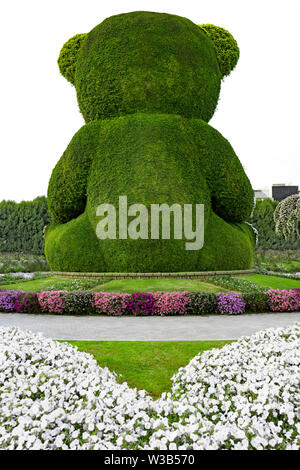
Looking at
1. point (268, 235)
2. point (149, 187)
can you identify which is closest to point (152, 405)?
point (149, 187)

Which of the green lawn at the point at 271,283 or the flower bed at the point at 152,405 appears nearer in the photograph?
the flower bed at the point at 152,405

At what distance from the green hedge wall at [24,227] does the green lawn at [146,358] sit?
22.6 m

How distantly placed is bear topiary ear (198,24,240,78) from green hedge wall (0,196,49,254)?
1626 cm

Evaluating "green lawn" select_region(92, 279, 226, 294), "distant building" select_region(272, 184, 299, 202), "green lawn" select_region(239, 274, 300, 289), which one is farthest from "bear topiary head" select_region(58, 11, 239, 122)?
"distant building" select_region(272, 184, 299, 202)

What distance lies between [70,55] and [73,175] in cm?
619

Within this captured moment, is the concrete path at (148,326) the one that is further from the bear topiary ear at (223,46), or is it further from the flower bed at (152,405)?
the bear topiary ear at (223,46)

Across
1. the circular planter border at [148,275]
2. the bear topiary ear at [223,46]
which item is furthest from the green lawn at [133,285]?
the bear topiary ear at [223,46]

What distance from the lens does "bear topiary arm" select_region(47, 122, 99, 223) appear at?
1486cm

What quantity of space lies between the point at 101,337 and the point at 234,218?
9.83 m

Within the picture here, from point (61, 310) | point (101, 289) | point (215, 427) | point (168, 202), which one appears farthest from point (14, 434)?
point (168, 202)

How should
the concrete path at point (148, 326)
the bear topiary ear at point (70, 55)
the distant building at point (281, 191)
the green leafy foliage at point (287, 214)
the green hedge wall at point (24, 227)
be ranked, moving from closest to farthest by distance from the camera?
1. the concrete path at point (148, 326)
2. the green leafy foliage at point (287, 214)
3. the bear topiary ear at point (70, 55)
4. the green hedge wall at point (24, 227)
5. the distant building at point (281, 191)

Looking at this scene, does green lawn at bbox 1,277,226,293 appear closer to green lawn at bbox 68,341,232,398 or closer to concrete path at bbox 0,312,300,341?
concrete path at bbox 0,312,300,341

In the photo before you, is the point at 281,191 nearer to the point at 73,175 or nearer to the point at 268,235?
the point at 268,235

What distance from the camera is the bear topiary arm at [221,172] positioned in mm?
14750
